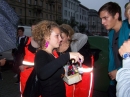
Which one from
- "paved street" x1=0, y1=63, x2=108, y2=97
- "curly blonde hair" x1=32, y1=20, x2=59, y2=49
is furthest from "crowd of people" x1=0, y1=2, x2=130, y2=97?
"paved street" x1=0, y1=63, x2=108, y2=97

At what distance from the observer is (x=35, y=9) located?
4544 centimetres

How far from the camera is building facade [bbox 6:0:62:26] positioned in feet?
133

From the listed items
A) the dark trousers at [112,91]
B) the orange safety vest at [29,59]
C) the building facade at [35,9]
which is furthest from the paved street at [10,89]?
the building facade at [35,9]

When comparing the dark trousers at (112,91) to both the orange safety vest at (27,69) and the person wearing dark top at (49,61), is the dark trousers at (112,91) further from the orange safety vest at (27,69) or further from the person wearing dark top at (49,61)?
the orange safety vest at (27,69)

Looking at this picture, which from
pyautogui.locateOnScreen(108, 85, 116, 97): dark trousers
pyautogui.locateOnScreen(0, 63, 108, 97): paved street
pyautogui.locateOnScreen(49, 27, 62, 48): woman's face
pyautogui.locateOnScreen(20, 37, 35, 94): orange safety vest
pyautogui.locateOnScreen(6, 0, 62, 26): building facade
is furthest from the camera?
pyautogui.locateOnScreen(6, 0, 62, 26): building facade

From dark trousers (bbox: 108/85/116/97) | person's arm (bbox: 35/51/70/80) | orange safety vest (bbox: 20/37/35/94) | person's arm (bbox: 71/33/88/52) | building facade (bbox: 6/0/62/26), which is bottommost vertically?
dark trousers (bbox: 108/85/116/97)

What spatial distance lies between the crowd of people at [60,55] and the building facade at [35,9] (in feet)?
114

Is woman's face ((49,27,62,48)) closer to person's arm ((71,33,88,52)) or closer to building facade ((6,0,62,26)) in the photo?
person's arm ((71,33,88,52))

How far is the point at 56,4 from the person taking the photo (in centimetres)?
5709

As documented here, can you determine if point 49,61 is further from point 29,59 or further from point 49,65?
point 29,59

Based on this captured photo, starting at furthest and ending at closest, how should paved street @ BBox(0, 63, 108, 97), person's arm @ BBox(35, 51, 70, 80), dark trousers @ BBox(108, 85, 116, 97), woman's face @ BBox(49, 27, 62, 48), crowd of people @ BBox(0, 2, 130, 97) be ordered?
paved street @ BBox(0, 63, 108, 97)
dark trousers @ BBox(108, 85, 116, 97)
woman's face @ BBox(49, 27, 62, 48)
person's arm @ BBox(35, 51, 70, 80)
crowd of people @ BBox(0, 2, 130, 97)

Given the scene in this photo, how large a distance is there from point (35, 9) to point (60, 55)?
45.3 m

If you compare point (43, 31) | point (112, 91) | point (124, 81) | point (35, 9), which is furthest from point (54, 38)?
point (35, 9)

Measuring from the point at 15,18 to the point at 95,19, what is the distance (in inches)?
4255
